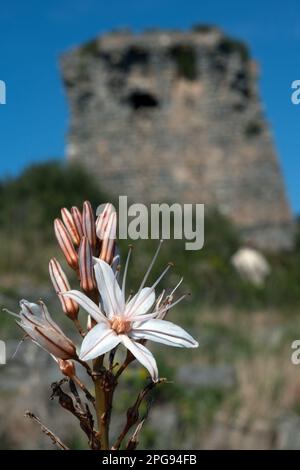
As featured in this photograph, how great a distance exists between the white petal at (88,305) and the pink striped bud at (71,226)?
15 cm

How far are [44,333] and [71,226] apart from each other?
0.19 meters

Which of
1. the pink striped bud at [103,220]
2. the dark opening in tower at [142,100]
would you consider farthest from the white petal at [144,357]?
the dark opening in tower at [142,100]

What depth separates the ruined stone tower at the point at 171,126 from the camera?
25688 millimetres

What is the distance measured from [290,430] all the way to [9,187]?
15.2 m

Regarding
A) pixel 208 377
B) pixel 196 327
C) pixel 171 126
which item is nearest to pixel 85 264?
pixel 208 377

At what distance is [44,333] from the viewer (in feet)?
4.48

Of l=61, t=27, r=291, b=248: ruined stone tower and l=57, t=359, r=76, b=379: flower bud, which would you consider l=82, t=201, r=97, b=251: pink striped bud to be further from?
l=61, t=27, r=291, b=248: ruined stone tower

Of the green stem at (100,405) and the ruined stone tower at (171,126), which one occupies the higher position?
the ruined stone tower at (171,126)

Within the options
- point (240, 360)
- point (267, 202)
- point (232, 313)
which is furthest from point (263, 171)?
point (240, 360)

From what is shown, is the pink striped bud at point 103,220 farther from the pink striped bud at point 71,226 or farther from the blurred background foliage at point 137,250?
the blurred background foliage at point 137,250

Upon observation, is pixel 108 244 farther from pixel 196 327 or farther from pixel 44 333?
pixel 196 327

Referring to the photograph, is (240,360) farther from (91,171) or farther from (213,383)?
(91,171)

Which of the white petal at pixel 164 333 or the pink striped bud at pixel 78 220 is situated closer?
the white petal at pixel 164 333

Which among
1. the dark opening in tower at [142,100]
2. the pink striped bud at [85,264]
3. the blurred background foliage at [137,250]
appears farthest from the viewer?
the dark opening in tower at [142,100]
